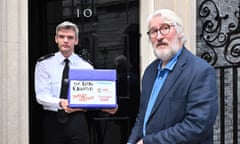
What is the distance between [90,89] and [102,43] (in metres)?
1.15

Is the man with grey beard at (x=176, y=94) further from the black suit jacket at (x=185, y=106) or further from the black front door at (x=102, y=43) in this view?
the black front door at (x=102, y=43)

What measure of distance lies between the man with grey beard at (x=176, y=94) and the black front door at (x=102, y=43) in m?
2.03

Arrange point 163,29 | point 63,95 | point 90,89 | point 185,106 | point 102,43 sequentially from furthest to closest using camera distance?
point 102,43, point 63,95, point 90,89, point 163,29, point 185,106

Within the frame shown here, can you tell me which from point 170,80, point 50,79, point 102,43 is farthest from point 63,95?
point 170,80

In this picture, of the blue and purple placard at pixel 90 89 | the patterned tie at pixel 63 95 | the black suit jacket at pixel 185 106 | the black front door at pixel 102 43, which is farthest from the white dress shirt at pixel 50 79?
the black suit jacket at pixel 185 106

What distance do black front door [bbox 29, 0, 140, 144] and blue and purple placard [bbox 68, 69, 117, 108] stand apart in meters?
0.60

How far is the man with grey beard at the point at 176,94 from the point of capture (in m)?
2.48

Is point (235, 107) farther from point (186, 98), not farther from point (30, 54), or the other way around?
point (186, 98)

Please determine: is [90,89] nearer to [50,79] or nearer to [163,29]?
[50,79]

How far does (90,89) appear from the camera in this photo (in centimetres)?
400

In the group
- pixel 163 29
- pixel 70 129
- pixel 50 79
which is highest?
pixel 163 29

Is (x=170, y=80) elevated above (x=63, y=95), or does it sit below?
above

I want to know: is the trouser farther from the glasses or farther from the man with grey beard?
the glasses

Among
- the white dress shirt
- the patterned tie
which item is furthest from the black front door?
the patterned tie
